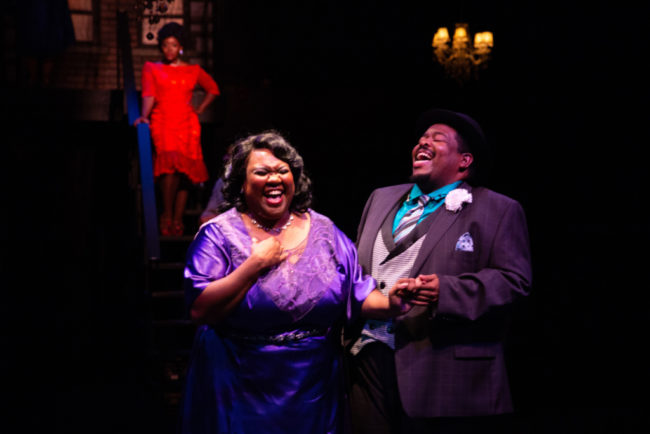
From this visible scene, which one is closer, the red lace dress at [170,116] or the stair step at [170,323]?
the stair step at [170,323]

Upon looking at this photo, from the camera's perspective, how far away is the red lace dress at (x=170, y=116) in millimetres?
→ 5324

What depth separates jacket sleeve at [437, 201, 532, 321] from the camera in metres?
2.10

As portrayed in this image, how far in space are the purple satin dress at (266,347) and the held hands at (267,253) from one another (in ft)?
0.21

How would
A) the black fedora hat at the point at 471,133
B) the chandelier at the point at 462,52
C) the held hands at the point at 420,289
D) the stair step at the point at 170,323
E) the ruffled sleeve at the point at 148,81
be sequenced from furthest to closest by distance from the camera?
the chandelier at the point at 462,52
the ruffled sleeve at the point at 148,81
the stair step at the point at 170,323
the black fedora hat at the point at 471,133
the held hands at the point at 420,289

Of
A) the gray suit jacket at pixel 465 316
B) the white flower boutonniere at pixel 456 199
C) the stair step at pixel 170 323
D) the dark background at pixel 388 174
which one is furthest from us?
the stair step at pixel 170 323

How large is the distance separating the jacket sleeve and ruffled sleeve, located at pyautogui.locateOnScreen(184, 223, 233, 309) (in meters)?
0.68

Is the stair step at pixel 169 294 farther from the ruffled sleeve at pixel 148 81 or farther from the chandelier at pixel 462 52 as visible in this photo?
the chandelier at pixel 462 52

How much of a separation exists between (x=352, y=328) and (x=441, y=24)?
5.17m

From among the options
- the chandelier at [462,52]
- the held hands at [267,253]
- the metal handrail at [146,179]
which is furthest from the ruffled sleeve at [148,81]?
the held hands at [267,253]

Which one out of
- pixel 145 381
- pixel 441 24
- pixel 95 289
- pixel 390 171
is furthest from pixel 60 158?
pixel 441 24

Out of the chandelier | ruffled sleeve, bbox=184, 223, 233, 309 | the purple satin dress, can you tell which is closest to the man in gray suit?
the purple satin dress

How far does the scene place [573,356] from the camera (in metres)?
4.88

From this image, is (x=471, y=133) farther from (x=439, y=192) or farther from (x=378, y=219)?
(x=378, y=219)

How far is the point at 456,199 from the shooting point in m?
2.27
